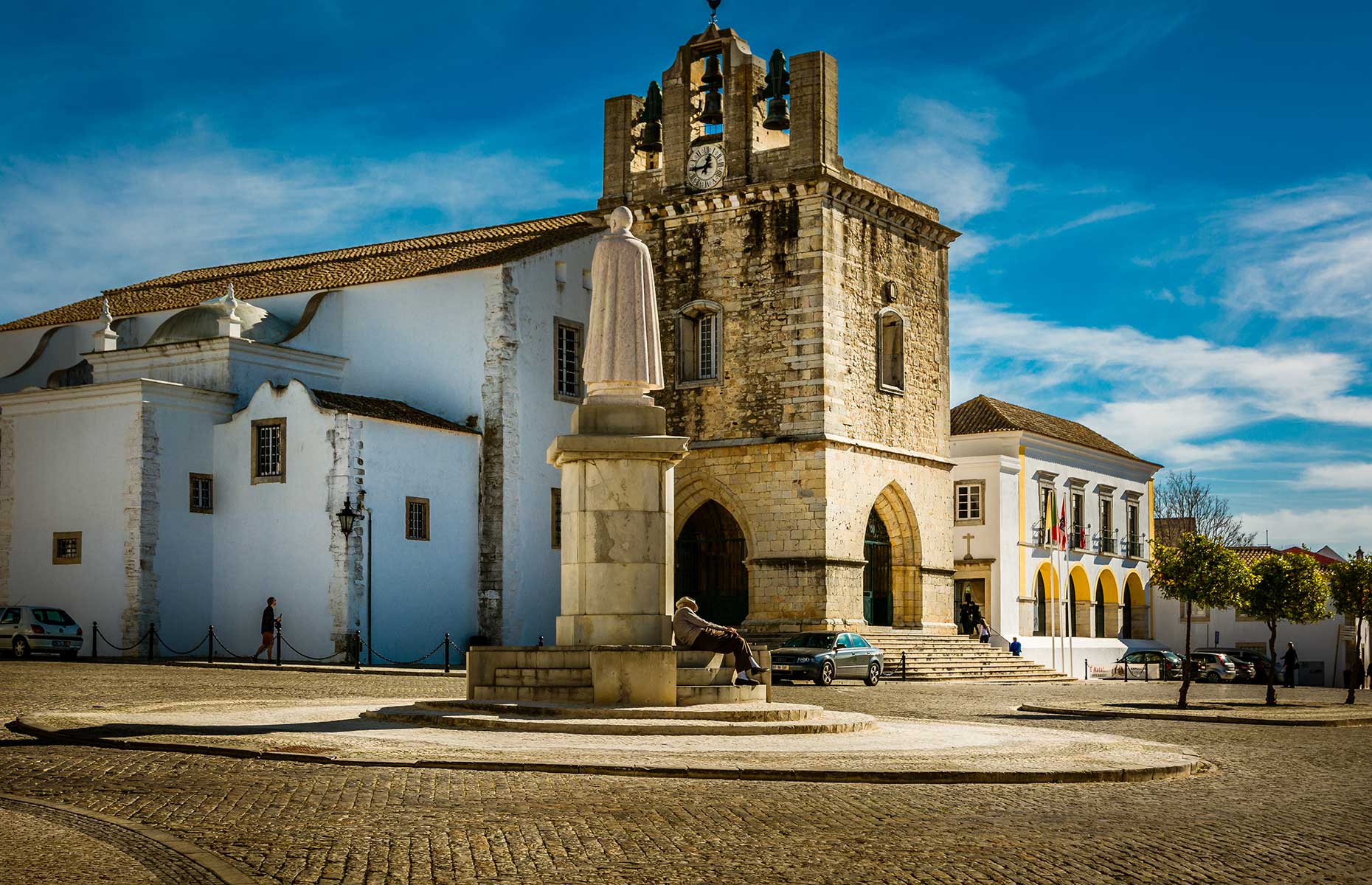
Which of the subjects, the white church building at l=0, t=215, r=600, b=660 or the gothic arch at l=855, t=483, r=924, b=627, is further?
the gothic arch at l=855, t=483, r=924, b=627

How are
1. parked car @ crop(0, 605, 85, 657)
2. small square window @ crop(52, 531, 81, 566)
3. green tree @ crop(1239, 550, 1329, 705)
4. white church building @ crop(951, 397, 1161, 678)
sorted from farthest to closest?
white church building @ crop(951, 397, 1161, 678), small square window @ crop(52, 531, 81, 566), parked car @ crop(0, 605, 85, 657), green tree @ crop(1239, 550, 1329, 705)

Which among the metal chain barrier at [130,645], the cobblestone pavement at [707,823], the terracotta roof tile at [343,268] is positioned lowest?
the metal chain barrier at [130,645]

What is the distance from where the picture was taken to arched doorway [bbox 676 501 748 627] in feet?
128

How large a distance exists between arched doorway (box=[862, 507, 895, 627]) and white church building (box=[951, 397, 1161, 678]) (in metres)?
7.11

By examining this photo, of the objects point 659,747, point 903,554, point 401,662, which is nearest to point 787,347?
point 903,554

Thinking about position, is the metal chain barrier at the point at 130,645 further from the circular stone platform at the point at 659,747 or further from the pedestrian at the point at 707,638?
the pedestrian at the point at 707,638

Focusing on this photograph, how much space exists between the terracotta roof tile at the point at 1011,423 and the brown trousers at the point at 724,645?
32818 millimetres

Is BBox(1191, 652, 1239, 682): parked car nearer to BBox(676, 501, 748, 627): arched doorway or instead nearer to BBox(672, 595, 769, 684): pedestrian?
BBox(676, 501, 748, 627): arched doorway

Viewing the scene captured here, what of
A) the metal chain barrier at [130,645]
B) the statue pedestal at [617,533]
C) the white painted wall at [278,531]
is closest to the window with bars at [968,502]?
the white painted wall at [278,531]

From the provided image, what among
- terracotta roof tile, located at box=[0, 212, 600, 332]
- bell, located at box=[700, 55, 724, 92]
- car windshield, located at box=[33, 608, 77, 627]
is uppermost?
bell, located at box=[700, 55, 724, 92]

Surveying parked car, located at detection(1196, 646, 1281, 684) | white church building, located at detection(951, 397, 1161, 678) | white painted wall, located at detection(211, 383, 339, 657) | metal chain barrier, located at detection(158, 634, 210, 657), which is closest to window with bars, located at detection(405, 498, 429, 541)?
white painted wall, located at detection(211, 383, 339, 657)

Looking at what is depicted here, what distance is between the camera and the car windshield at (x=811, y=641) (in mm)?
31797

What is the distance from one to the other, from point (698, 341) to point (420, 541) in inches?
342

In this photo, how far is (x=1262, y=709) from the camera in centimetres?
2434
